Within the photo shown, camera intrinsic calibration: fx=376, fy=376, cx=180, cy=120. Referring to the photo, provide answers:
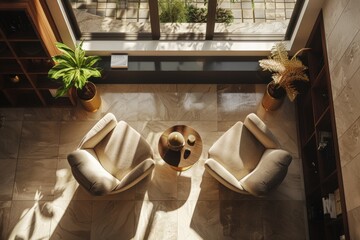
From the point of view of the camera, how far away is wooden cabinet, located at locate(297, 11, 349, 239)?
3.67 m

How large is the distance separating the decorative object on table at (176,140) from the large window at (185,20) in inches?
49.3

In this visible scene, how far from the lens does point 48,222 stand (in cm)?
424

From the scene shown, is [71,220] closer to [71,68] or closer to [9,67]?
[71,68]

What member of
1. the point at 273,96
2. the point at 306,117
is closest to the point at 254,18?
the point at 273,96

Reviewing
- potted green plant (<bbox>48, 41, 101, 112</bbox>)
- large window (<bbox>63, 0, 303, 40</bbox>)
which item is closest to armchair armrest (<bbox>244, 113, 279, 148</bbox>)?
large window (<bbox>63, 0, 303, 40</bbox>)

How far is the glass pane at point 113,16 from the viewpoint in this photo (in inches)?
170

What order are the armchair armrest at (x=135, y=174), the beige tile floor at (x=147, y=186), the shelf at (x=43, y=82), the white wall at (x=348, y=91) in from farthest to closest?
1. the shelf at (x=43, y=82)
2. the beige tile floor at (x=147, y=186)
3. the armchair armrest at (x=135, y=174)
4. the white wall at (x=348, y=91)

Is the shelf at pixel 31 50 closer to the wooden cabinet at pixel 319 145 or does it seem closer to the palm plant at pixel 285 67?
the palm plant at pixel 285 67

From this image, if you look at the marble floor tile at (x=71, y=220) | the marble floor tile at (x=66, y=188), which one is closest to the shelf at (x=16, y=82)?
the marble floor tile at (x=66, y=188)

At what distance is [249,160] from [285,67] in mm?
→ 1091

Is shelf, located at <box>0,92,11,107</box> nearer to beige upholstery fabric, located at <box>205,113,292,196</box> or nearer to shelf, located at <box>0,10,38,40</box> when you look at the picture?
shelf, located at <box>0,10,38,40</box>

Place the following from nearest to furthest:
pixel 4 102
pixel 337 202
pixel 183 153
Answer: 1. pixel 337 202
2. pixel 183 153
3. pixel 4 102

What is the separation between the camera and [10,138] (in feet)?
15.2

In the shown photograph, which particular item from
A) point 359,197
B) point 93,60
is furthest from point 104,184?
point 359,197
